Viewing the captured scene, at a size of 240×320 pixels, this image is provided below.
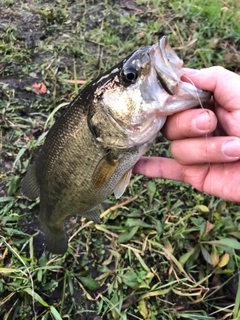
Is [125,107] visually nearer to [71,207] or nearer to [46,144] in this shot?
[46,144]

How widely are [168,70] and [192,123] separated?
0.25 meters

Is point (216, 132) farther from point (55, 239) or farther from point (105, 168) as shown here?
point (55, 239)

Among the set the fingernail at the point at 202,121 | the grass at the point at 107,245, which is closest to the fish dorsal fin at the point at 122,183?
the fingernail at the point at 202,121

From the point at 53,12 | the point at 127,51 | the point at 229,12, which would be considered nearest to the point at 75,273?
the point at 127,51

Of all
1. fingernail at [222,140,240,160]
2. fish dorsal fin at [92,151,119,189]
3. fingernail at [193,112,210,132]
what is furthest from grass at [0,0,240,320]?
fingernail at [193,112,210,132]

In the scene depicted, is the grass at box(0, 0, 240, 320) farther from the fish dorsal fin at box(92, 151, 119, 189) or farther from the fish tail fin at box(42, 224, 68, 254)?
the fish dorsal fin at box(92, 151, 119, 189)

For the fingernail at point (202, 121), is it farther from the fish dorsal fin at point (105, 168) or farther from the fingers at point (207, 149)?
the fish dorsal fin at point (105, 168)

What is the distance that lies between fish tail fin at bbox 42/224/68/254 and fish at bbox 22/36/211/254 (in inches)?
5.5

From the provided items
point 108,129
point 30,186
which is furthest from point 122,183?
point 30,186

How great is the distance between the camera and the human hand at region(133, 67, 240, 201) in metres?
1.68

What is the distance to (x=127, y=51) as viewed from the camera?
3.78 metres

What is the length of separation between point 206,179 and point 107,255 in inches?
37.6

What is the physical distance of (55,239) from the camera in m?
2.35

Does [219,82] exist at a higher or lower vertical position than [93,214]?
higher
